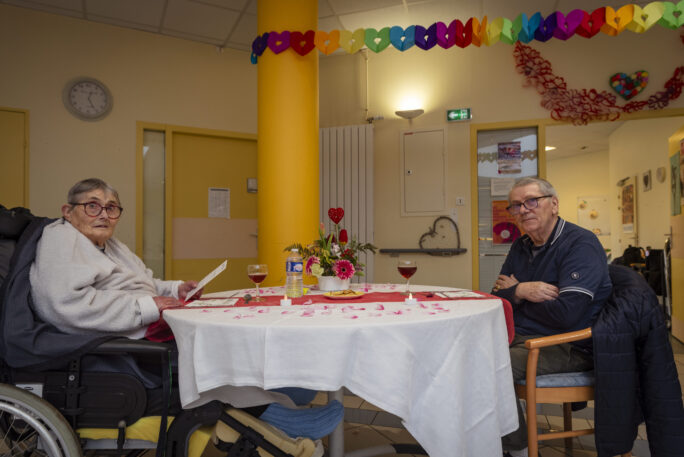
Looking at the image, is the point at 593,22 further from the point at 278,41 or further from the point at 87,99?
the point at 87,99

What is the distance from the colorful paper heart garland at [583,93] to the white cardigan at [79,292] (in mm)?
4114

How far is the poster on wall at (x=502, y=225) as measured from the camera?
174 inches

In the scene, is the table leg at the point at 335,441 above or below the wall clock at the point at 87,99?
below

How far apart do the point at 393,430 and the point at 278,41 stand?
9.07 ft

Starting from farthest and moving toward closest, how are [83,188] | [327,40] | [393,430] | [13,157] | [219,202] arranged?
[219,202] → [13,157] → [327,40] → [393,430] → [83,188]

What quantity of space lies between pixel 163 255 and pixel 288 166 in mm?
1952

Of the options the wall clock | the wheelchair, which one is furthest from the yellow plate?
the wall clock

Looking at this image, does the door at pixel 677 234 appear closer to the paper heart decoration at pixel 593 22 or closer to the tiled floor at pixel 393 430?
the paper heart decoration at pixel 593 22

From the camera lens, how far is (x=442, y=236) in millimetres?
4496

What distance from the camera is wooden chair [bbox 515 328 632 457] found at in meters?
1.49

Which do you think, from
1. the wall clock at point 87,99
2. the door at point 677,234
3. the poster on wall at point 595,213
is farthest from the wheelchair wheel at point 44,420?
the poster on wall at point 595,213

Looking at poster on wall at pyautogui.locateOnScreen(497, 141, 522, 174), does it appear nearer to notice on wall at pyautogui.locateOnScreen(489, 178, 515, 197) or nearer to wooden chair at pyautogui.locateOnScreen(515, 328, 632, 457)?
notice on wall at pyautogui.locateOnScreen(489, 178, 515, 197)

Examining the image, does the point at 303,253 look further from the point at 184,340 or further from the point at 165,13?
the point at 165,13

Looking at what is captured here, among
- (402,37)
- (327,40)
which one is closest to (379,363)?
(402,37)
